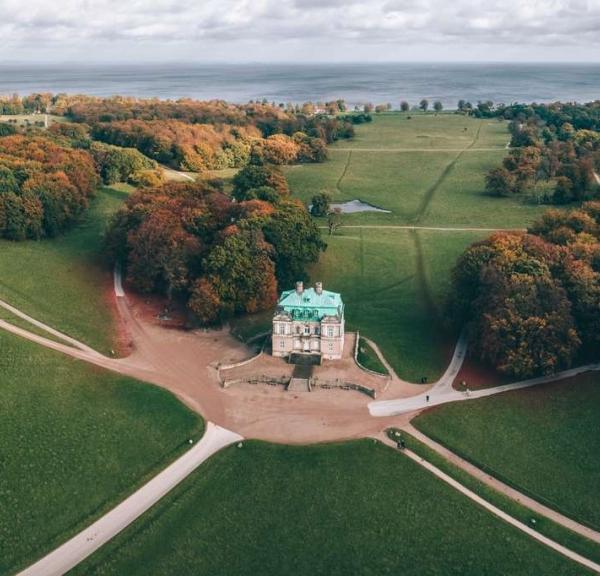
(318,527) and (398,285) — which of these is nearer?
(318,527)

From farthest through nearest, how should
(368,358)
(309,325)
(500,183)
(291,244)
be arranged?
(500,183) → (291,244) → (368,358) → (309,325)

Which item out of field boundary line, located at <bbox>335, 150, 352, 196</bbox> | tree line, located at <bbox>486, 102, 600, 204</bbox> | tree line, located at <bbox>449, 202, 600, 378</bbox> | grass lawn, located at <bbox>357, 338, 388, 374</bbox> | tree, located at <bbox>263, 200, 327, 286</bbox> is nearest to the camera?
tree line, located at <bbox>449, 202, 600, 378</bbox>

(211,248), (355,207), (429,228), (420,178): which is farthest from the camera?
(420,178)

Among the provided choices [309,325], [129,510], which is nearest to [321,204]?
[309,325]

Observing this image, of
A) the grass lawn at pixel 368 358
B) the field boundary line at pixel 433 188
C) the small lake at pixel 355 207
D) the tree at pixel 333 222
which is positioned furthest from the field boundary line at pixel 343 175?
the grass lawn at pixel 368 358

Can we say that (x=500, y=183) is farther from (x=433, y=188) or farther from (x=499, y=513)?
(x=499, y=513)

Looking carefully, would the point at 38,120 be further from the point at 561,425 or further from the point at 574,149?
the point at 561,425

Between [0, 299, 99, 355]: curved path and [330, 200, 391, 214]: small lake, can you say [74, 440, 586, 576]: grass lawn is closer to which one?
[0, 299, 99, 355]: curved path

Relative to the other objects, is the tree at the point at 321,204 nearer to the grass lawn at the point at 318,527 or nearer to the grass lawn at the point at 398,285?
the grass lawn at the point at 398,285

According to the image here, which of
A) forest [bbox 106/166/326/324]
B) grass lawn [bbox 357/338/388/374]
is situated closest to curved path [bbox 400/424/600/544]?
grass lawn [bbox 357/338/388/374]
